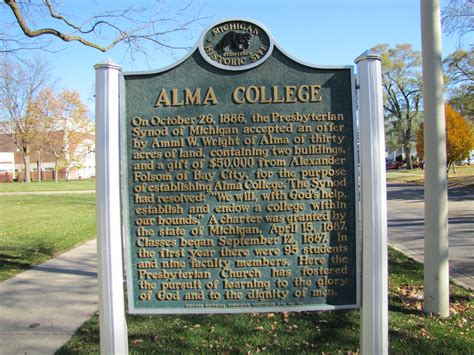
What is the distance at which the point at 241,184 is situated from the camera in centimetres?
324

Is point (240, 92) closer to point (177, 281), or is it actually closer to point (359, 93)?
point (359, 93)

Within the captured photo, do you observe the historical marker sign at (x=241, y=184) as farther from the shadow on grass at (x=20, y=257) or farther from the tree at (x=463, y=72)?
the tree at (x=463, y=72)

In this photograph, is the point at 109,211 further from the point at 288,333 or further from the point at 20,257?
the point at 20,257

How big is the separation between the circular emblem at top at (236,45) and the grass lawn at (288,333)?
2598 millimetres

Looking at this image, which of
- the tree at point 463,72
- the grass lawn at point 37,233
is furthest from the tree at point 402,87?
the grass lawn at point 37,233

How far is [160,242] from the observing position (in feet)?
10.6

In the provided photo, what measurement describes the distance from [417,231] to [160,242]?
380 inches

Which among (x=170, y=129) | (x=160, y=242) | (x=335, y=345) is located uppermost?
(x=170, y=129)

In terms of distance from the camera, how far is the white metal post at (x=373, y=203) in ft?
10.0

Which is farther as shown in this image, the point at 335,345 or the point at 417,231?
the point at 417,231

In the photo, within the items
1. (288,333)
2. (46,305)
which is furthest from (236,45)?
(46,305)

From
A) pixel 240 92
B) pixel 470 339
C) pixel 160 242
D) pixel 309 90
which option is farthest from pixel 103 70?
pixel 470 339

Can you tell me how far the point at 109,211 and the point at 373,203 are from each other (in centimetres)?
196

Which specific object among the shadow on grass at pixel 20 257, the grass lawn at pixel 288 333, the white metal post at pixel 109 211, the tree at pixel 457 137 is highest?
the tree at pixel 457 137
